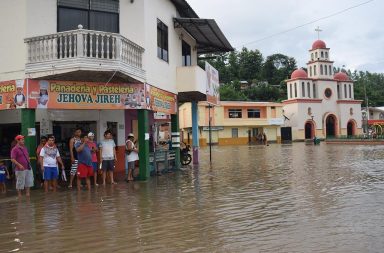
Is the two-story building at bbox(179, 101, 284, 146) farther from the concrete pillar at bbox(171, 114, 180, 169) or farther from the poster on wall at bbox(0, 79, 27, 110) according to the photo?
the poster on wall at bbox(0, 79, 27, 110)

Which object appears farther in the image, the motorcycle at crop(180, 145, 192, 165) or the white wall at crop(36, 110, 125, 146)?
the motorcycle at crop(180, 145, 192, 165)

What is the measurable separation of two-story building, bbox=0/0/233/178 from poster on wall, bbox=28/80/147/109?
0.03m

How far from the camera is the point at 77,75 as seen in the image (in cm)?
1254

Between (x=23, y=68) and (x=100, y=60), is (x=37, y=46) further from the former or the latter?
(x=100, y=60)

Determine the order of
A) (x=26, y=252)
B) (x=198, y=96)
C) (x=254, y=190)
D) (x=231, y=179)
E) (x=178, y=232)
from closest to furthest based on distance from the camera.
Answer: (x=26, y=252) < (x=178, y=232) < (x=254, y=190) < (x=231, y=179) < (x=198, y=96)

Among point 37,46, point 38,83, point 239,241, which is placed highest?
point 37,46

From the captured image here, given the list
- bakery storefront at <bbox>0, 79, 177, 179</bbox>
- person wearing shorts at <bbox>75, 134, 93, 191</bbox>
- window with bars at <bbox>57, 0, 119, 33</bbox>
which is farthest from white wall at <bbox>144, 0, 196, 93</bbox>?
person wearing shorts at <bbox>75, 134, 93, 191</bbox>

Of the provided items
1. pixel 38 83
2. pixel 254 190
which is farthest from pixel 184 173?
pixel 38 83

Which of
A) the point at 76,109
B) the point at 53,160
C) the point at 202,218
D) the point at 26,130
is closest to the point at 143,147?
the point at 76,109

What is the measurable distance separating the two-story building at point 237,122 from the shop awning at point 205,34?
112 ft

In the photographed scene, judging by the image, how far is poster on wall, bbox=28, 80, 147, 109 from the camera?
12.4m

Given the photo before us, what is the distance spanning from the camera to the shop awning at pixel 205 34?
1648 centimetres

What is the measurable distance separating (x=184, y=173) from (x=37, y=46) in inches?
286

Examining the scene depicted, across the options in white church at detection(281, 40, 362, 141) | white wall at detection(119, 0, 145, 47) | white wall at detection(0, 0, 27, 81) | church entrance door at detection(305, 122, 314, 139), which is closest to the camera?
white wall at detection(0, 0, 27, 81)
